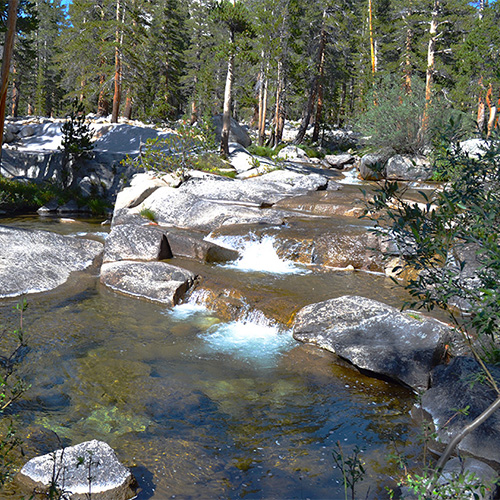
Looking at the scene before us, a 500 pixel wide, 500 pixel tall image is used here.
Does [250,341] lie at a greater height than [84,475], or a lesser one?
lesser

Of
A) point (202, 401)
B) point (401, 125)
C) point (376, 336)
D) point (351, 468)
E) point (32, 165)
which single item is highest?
point (401, 125)

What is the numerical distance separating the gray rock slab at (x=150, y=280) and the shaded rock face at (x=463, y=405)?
488cm

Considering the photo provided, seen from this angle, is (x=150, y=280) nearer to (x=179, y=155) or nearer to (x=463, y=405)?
(x=463, y=405)

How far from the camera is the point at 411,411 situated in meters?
5.48

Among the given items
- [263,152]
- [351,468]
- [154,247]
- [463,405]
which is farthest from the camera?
[263,152]

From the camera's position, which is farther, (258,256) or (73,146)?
(73,146)

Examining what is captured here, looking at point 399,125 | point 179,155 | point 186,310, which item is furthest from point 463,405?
point 399,125

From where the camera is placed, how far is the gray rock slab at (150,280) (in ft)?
29.0

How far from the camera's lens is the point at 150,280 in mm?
9195

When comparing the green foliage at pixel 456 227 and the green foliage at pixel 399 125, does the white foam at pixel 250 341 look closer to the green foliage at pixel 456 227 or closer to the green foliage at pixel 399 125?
the green foliage at pixel 456 227

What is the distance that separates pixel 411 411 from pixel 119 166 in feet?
61.9

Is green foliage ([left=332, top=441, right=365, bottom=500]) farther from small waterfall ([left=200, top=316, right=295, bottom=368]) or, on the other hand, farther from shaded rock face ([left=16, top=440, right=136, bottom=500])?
small waterfall ([left=200, top=316, right=295, bottom=368])

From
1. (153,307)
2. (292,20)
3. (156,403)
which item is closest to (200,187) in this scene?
(153,307)

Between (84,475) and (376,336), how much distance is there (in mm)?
4312
